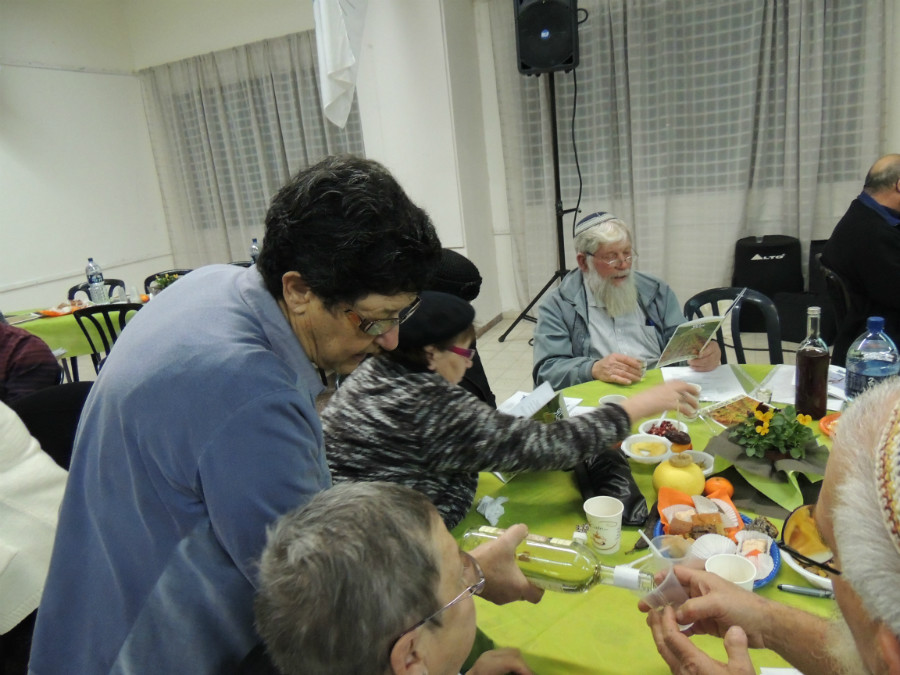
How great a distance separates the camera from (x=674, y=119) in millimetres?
4898

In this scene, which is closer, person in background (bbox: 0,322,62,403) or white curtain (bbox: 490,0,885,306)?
person in background (bbox: 0,322,62,403)

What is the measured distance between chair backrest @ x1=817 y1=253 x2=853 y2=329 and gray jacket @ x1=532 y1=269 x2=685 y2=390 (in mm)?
949

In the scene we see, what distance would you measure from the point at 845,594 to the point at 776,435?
865mm

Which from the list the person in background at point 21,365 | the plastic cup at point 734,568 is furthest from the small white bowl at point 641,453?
the person in background at point 21,365

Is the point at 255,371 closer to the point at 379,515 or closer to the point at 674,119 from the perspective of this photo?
the point at 379,515

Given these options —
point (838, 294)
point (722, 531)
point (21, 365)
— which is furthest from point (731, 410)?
point (21, 365)

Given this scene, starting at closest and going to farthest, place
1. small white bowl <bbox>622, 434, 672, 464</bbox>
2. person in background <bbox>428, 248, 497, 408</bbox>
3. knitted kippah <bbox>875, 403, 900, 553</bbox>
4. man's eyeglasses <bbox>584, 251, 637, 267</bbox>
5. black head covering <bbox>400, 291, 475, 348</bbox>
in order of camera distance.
→ knitted kippah <bbox>875, 403, 900, 553</bbox>, black head covering <bbox>400, 291, 475, 348</bbox>, small white bowl <bbox>622, 434, 672, 464</bbox>, person in background <bbox>428, 248, 497, 408</bbox>, man's eyeglasses <bbox>584, 251, 637, 267</bbox>

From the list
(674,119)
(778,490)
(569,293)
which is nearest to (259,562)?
(778,490)

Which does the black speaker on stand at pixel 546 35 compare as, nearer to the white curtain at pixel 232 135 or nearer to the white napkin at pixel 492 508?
the white curtain at pixel 232 135

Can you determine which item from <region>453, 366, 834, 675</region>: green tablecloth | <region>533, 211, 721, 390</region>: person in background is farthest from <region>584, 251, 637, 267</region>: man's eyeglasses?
<region>453, 366, 834, 675</region>: green tablecloth

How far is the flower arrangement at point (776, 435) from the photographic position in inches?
57.0

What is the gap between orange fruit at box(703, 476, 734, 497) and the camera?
1.40 meters

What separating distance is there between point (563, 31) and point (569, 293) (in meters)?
2.73

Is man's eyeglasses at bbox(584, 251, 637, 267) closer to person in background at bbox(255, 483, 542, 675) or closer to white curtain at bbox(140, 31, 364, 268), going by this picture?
person in background at bbox(255, 483, 542, 675)
